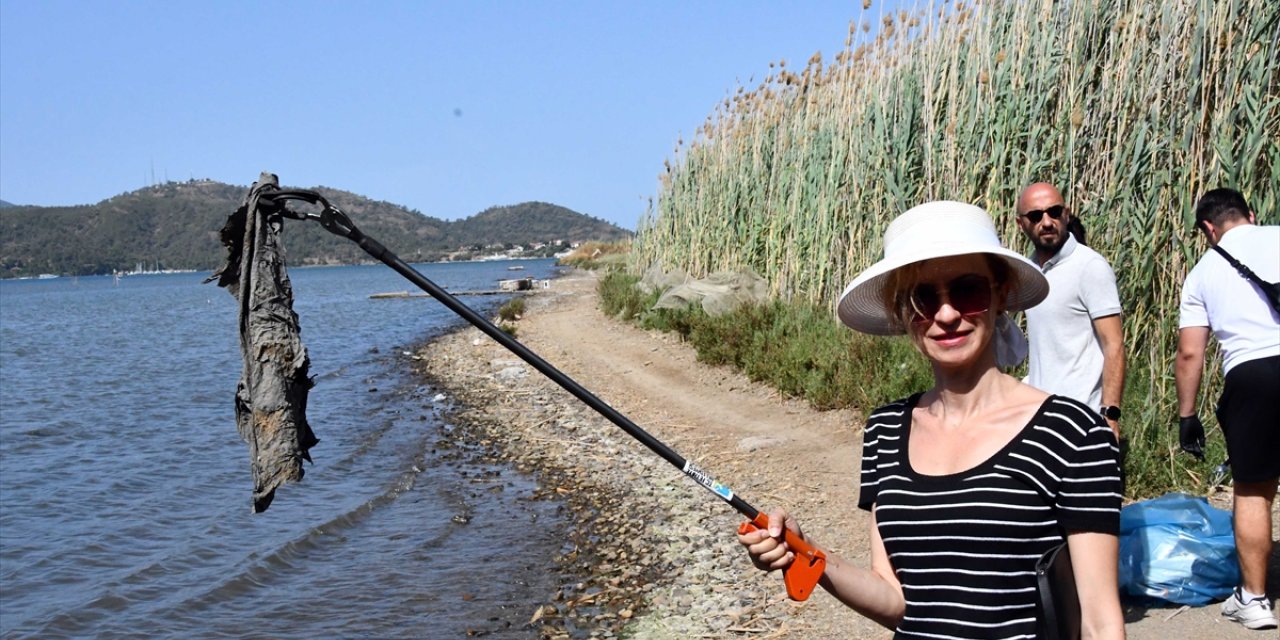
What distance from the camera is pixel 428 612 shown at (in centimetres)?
734

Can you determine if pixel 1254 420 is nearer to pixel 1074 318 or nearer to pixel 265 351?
pixel 1074 318

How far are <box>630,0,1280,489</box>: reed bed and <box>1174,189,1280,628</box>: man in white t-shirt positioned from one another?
5.82 ft

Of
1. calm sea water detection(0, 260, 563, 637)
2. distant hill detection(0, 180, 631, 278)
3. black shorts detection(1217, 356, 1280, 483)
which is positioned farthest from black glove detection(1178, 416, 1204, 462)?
distant hill detection(0, 180, 631, 278)

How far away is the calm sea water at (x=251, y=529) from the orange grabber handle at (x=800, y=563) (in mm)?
4809

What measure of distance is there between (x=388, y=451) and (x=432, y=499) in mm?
2941

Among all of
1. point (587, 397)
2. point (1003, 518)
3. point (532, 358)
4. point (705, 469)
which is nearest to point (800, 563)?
point (1003, 518)

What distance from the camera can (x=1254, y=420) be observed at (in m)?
4.62

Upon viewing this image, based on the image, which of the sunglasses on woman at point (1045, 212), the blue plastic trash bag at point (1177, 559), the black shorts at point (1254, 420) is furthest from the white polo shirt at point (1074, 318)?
the blue plastic trash bag at point (1177, 559)

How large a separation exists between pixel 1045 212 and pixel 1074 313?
466 mm

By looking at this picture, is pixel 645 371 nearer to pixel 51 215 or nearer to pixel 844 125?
pixel 844 125

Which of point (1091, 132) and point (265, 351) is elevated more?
point (1091, 132)

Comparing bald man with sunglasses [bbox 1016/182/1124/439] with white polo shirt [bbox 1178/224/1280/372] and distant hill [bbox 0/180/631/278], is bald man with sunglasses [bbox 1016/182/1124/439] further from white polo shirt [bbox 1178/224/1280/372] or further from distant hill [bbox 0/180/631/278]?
distant hill [bbox 0/180/631/278]

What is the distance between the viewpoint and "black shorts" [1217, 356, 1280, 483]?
457 cm

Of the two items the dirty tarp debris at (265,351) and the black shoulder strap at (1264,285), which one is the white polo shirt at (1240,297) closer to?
the black shoulder strap at (1264,285)
